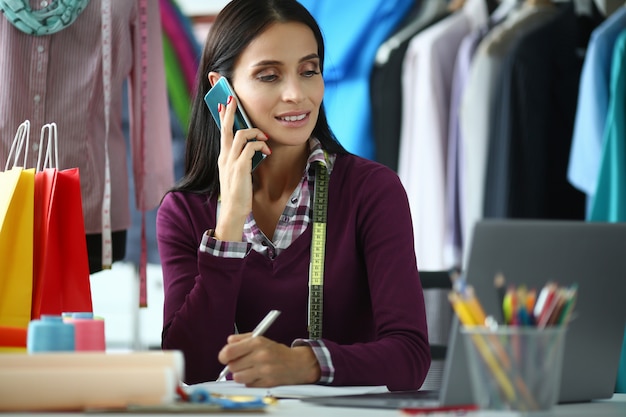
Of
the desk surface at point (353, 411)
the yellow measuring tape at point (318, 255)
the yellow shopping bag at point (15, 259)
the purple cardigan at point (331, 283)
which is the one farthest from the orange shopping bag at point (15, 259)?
the desk surface at point (353, 411)

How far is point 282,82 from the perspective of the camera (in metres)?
2.04

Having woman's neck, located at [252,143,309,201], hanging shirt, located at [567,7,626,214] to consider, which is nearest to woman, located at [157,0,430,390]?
woman's neck, located at [252,143,309,201]

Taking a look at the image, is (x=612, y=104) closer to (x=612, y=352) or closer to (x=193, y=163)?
(x=193, y=163)

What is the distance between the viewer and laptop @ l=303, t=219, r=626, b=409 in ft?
4.16

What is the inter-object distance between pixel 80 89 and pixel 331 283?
101 centimetres

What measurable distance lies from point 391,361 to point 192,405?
54 centimetres

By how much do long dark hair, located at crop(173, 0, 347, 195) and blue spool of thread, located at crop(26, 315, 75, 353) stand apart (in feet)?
2.45

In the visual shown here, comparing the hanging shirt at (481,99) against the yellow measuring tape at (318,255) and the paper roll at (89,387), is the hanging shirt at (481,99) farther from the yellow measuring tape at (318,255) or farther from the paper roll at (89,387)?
the paper roll at (89,387)

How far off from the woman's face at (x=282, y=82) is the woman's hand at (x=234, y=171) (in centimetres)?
4

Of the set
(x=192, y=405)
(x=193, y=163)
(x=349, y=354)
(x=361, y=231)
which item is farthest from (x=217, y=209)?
(x=192, y=405)

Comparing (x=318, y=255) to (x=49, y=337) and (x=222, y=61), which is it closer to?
(x=222, y=61)

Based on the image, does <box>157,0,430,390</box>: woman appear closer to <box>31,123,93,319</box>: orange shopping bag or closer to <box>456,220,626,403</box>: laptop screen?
<box>31,123,93,319</box>: orange shopping bag

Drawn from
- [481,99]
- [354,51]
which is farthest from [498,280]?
[354,51]

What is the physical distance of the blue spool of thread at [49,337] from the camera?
4.54 ft
